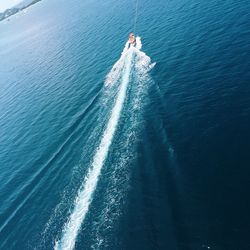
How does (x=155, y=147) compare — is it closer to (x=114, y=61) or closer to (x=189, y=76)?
(x=189, y=76)

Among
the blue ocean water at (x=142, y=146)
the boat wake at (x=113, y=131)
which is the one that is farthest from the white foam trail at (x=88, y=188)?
the blue ocean water at (x=142, y=146)

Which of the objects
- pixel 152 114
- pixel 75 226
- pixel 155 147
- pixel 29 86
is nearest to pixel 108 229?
pixel 75 226

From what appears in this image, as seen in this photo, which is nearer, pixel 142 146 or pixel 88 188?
pixel 88 188

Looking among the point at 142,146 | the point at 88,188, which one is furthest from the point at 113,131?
the point at 88,188

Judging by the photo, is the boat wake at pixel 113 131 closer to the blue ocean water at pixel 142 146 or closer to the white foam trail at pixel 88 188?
the white foam trail at pixel 88 188

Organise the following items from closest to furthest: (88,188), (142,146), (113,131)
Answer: (88,188) → (142,146) → (113,131)

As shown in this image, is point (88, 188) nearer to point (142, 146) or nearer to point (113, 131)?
point (142, 146)

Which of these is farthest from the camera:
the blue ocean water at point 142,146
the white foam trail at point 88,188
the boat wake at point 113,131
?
the boat wake at point 113,131
